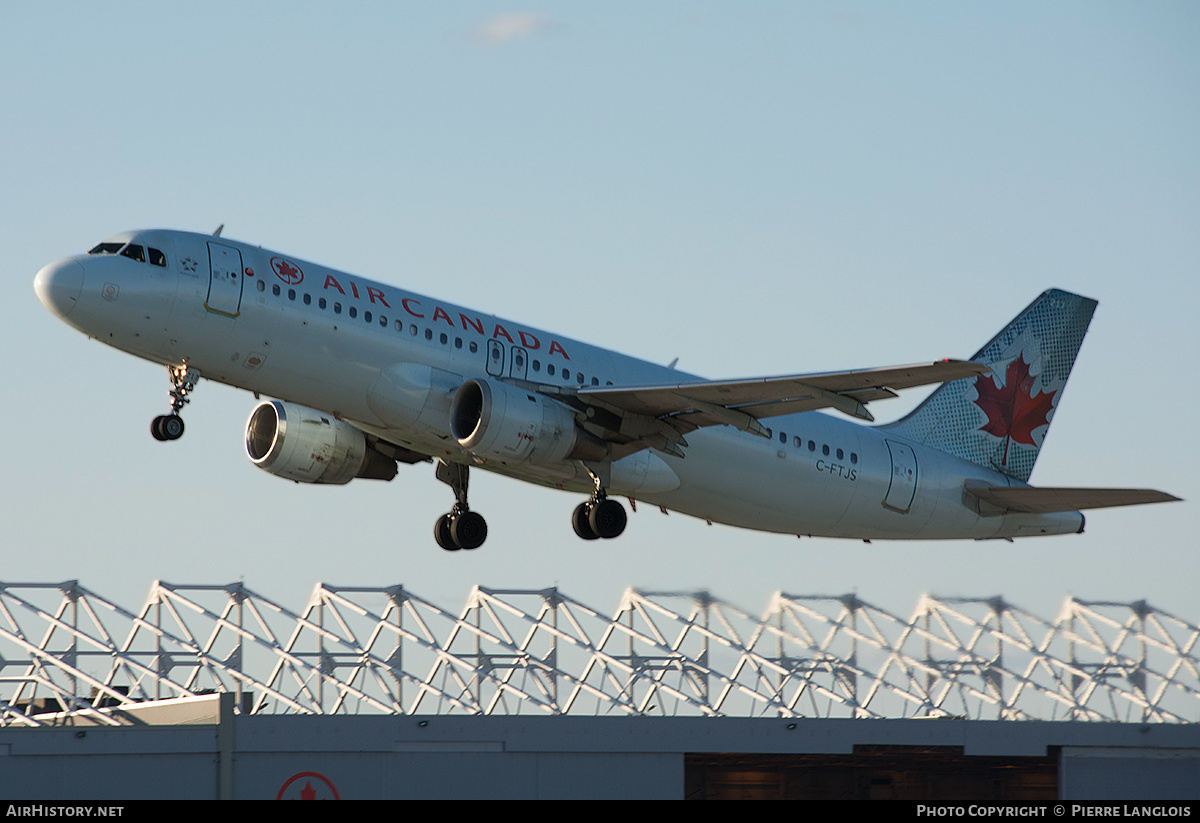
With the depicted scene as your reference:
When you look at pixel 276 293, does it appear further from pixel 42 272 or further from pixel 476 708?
pixel 476 708

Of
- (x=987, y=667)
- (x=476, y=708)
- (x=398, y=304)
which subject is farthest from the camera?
(x=987, y=667)

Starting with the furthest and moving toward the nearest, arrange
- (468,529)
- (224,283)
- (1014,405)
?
(1014,405) → (468,529) → (224,283)

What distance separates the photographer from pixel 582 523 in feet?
135

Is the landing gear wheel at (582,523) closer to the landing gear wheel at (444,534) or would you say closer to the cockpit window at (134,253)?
the landing gear wheel at (444,534)

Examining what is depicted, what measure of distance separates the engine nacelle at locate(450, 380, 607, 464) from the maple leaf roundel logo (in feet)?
14.6

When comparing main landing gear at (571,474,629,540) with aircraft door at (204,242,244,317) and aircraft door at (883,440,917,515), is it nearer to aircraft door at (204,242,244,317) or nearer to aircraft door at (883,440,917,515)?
aircraft door at (883,440,917,515)

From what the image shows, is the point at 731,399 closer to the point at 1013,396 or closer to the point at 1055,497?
the point at 1055,497

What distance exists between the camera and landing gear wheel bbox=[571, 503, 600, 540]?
40.9 meters

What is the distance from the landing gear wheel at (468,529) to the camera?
44.2 m

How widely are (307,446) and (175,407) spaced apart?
5.59 meters

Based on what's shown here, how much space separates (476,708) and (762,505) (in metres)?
20.3

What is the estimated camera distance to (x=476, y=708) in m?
59.5

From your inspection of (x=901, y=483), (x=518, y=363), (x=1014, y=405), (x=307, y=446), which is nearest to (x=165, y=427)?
(x=307, y=446)

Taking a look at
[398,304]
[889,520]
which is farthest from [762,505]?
[398,304]
